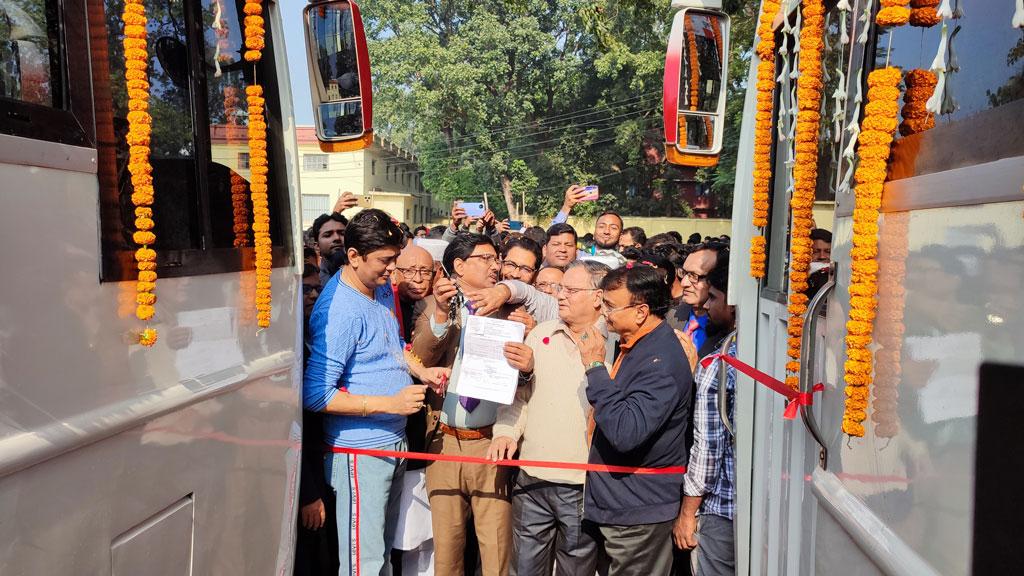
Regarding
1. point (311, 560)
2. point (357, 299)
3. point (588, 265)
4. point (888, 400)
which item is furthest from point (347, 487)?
point (888, 400)

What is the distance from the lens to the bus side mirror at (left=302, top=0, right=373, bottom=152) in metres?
3.10

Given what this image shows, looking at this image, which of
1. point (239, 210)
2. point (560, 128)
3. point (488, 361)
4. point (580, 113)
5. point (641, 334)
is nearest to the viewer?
point (239, 210)

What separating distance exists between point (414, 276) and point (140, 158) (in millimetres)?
2693

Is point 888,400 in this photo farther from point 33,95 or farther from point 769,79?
point 33,95

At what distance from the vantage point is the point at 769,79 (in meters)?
2.72

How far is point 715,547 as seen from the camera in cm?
356

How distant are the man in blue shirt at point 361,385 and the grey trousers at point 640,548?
1086 mm

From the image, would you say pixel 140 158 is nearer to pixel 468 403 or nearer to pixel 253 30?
pixel 253 30

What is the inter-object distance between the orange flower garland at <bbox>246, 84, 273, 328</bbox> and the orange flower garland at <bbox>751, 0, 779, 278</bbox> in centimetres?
165

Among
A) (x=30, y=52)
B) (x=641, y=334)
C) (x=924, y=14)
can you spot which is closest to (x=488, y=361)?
(x=641, y=334)

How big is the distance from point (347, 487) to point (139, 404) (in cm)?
197

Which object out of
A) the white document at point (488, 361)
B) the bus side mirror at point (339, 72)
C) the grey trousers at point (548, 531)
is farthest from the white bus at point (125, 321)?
the grey trousers at point (548, 531)

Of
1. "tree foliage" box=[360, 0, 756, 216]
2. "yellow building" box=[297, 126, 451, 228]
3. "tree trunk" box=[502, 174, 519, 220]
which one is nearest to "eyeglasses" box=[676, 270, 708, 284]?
"tree foliage" box=[360, 0, 756, 216]

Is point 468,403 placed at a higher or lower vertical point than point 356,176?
lower
